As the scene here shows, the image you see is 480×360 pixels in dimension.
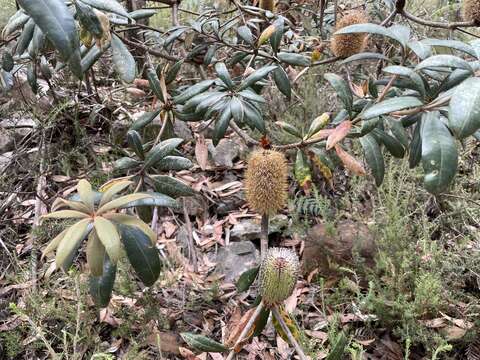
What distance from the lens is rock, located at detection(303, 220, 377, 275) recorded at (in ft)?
5.77

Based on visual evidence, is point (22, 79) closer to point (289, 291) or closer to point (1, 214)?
point (1, 214)

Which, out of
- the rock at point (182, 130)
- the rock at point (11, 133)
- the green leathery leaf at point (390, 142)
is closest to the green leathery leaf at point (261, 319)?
the green leathery leaf at point (390, 142)

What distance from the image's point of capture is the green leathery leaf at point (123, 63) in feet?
3.76

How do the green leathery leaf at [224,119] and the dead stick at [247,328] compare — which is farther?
the green leathery leaf at [224,119]

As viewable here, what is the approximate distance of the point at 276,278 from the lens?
844 mm

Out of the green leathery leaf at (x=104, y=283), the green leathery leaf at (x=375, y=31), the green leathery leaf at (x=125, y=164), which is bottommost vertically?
the green leathery leaf at (x=104, y=283)

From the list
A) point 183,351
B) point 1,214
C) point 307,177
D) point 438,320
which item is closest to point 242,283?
point 183,351

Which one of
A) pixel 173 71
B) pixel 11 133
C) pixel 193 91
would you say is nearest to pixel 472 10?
pixel 193 91

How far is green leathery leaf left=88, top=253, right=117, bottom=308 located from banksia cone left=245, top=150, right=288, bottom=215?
0.37 metres

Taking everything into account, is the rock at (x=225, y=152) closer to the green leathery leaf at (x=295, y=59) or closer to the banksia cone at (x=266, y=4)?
the banksia cone at (x=266, y=4)

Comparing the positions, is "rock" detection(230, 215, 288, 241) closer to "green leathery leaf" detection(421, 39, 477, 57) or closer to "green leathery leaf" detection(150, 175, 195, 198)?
"green leathery leaf" detection(150, 175, 195, 198)

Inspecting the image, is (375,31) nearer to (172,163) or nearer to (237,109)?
(237,109)

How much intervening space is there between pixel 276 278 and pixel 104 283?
1.26 ft

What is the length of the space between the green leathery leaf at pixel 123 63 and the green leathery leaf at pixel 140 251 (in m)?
0.44
